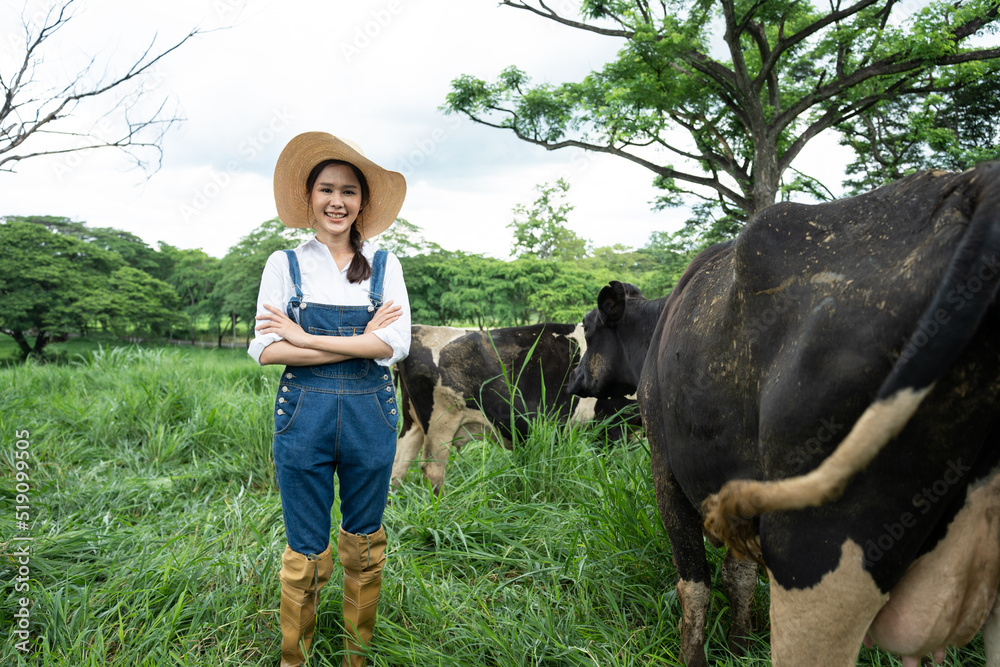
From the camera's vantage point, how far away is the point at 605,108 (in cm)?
1541

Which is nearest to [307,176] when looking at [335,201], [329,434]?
[335,201]

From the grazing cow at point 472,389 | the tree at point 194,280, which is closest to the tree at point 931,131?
the grazing cow at point 472,389

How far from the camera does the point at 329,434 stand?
7.35ft

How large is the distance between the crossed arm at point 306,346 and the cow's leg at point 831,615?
59.8 inches

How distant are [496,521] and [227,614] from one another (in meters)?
1.42

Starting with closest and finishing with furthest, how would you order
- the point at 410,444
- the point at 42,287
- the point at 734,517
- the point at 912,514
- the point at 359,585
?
the point at 912,514
the point at 734,517
the point at 359,585
the point at 410,444
the point at 42,287

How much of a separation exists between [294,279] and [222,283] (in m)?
22.8

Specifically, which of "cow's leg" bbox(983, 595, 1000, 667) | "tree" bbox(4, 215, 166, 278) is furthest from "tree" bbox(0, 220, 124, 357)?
"cow's leg" bbox(983, 595, 1000, 667)

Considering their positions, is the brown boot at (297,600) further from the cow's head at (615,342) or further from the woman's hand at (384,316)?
the cow's head at (615,342)

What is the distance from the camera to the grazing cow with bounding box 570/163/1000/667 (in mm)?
1138

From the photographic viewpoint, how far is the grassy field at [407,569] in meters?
2.48

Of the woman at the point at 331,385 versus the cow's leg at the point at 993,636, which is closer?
the cow's leg at the point at 993,636

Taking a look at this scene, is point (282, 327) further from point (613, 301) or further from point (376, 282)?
point (613, 301)

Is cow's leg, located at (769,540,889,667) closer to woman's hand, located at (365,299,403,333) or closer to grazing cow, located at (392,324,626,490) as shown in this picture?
woman's hand, located at (365,299,403,333)
